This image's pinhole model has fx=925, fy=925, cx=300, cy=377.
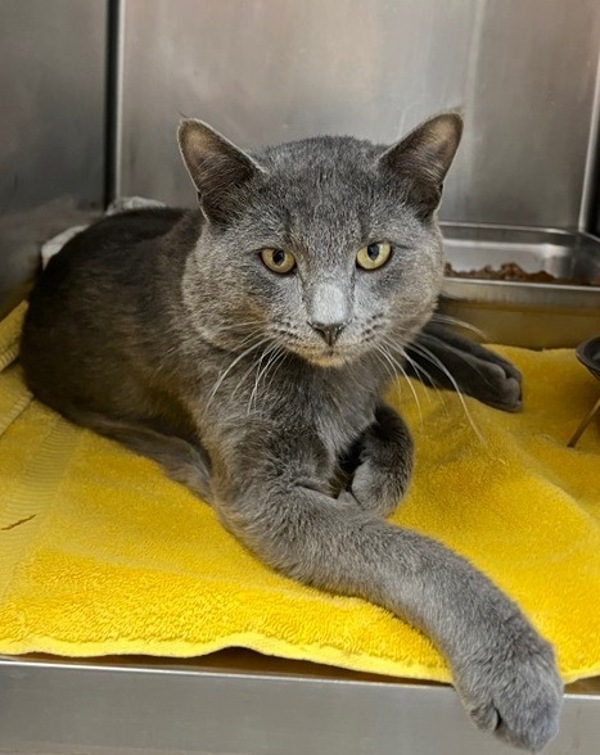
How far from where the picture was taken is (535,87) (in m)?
2.10

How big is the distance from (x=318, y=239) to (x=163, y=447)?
416 millimetres

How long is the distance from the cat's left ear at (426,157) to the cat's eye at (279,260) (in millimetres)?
166

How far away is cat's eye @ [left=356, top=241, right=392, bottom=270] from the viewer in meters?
1.08

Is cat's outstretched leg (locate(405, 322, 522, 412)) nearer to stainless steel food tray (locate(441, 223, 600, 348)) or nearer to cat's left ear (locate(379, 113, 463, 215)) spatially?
stainless steel food tray (locate(441, 223, 600, 348))

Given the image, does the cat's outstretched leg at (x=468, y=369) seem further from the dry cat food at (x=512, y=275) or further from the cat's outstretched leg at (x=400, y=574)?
the cat's outstretched leg at (x=400, y=574)

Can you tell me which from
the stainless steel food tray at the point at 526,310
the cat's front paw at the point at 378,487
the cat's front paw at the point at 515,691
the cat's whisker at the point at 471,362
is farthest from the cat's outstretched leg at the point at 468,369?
the cat's front paw at the point at 515,691

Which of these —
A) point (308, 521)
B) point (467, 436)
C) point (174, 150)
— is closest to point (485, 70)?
point (174, 150)

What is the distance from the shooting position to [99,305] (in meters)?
1.38

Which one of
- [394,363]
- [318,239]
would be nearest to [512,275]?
[394,363]

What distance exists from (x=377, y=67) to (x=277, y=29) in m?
0.24

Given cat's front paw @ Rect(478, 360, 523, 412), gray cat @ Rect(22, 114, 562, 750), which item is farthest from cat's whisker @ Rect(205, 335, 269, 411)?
cat's front paw @ Rect(478, 360, 523, 412)

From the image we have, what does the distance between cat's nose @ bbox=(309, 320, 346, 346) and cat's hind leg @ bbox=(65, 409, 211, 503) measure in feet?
0.97

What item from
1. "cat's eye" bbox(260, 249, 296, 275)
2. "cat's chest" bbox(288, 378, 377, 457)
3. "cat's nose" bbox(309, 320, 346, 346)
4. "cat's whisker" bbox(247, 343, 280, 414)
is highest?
"cat's eye" bbox(260, 249, 296, 275)

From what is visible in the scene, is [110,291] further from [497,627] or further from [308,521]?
[497,627]
